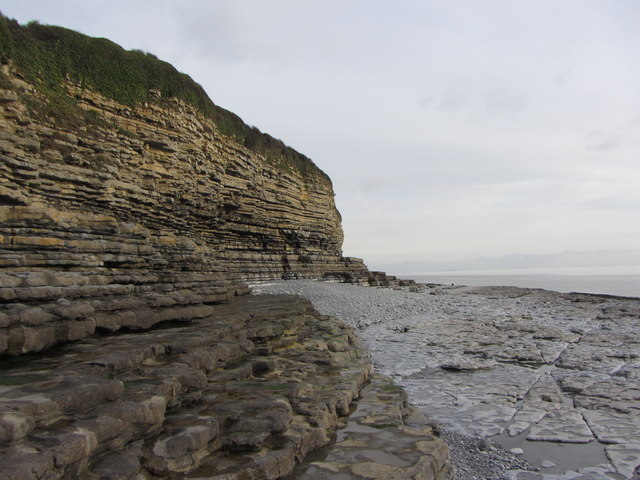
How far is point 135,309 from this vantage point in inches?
317

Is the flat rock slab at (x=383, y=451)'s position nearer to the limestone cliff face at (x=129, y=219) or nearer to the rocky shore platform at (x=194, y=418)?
the rocky shore platform at (x=194, y=418)

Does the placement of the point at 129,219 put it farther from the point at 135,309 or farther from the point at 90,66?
the point at 135,309

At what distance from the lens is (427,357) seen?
10898mm

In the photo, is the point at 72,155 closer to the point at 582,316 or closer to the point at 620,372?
the point at 620,372

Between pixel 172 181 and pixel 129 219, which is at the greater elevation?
pixel 172 181

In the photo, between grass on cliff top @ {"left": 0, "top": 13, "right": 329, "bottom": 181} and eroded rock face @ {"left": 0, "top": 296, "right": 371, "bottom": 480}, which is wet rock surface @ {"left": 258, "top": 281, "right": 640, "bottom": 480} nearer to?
eroded rock face @ {"left": 0, "top": 296, "right": 371, "bottom": 480}

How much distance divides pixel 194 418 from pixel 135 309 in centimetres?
445

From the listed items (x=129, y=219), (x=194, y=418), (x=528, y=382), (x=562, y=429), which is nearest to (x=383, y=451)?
(x=194, y=418)

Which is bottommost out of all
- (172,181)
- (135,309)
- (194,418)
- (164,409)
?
(194,418)

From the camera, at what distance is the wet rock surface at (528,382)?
528 centimetres

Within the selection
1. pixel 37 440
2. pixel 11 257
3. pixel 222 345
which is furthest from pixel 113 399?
pixel 11 257

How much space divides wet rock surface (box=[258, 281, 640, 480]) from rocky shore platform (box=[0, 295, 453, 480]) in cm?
116

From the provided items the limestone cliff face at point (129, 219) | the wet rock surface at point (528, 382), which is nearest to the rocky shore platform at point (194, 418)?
the wet rock surface at point (528, 382)

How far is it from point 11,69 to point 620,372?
22.0m
